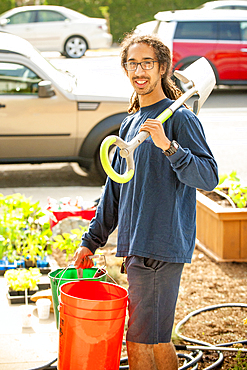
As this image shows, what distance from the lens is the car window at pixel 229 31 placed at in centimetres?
1466

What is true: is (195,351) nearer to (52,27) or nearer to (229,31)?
(229,31)

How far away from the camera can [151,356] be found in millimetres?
2705

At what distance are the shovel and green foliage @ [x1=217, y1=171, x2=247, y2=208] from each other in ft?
8.08

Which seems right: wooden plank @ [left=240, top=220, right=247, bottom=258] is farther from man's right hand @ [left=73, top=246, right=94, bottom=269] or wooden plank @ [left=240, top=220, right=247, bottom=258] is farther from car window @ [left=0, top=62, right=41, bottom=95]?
car window @ [left=0, top=62, right=41, bottom=95]

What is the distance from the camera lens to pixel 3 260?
4918mm

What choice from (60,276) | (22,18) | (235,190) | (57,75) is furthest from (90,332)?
(22,18)

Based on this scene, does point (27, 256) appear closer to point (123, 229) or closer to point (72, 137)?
point (123, 229)

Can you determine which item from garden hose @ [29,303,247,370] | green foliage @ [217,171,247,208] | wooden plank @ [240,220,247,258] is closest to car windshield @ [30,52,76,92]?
green foliage @ [217,171,247,208]

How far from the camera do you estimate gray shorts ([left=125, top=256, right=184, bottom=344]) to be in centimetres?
267

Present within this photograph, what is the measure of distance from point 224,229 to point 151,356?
8.60 ft

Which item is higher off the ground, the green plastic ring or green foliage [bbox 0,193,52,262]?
the green plastic ring

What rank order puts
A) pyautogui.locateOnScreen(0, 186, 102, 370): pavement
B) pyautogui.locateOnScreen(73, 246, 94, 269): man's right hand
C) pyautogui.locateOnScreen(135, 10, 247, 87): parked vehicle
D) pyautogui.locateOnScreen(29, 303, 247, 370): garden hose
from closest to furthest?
pyautogui.locateOnScreen(73, 246, 94, 269): man's right hand
pyautogui.locateOnScreen(29, 303, 247, 370): garden hose
pyautogui.locateOnScreen(0, 186, 102, 370): pavement
pyautogui.locateOnScreen(135, 10, 247, 87): parked vehicle

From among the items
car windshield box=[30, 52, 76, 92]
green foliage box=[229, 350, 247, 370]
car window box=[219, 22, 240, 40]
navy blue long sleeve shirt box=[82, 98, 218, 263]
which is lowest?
green foliage box=[229, 350, 247, 370]

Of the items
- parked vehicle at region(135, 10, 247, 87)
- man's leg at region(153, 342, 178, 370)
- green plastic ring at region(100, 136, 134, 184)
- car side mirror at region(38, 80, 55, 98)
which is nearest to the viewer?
green plastic ring at region(100, 136, 134, 184)
